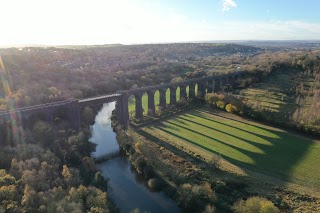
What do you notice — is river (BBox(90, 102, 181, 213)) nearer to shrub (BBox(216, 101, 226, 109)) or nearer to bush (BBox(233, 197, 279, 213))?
bush (BBox(233, 197, 279, 213))

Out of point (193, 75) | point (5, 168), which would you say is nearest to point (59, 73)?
point (193, 75)

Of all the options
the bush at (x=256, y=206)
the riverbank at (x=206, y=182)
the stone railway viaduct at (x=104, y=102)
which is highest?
the stone railway viaduct at (x=104, y=102)

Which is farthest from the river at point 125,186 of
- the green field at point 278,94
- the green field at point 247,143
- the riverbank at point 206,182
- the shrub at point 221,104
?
the green field at point 278,94

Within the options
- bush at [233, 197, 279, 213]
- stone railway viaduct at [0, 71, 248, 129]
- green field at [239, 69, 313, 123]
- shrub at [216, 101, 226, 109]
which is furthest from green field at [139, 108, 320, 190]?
bush at [233, 197, 279, 213]

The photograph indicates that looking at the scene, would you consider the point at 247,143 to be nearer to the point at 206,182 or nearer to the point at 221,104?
the point at 206,182

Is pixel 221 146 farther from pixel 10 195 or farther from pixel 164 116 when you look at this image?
pixel 10 195

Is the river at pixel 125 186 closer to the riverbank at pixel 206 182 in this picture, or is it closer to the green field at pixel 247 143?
the riverbank at pixel 206 182

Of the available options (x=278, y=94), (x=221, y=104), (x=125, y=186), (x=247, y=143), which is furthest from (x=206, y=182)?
(x=278, y=94)
